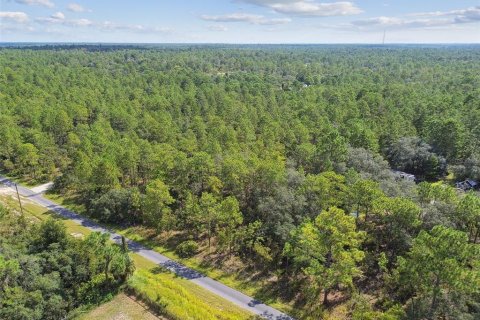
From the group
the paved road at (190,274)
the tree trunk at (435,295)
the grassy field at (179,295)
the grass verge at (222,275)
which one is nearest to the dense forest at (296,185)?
the tree trunk at (435,295)

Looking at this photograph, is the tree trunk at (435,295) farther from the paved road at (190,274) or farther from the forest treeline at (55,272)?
the forest treeline at (55,272)

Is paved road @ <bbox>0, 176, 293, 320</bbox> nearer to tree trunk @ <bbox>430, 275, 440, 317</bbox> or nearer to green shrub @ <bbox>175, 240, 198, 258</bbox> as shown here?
green shrub @ <bbox>175, 240, 198, 258</bbox>

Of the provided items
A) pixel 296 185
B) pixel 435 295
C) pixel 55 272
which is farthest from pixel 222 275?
pixel 435 295

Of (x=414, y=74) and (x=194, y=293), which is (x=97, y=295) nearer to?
(x=194, y=293)

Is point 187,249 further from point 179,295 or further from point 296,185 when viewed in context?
point 296,185

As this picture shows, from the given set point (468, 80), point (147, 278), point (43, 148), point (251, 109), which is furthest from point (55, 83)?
point (468, 80)

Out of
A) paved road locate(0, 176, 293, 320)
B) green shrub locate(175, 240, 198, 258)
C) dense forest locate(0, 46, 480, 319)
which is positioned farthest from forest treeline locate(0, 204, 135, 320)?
green shrub locate(175, 240, 198, 258)
